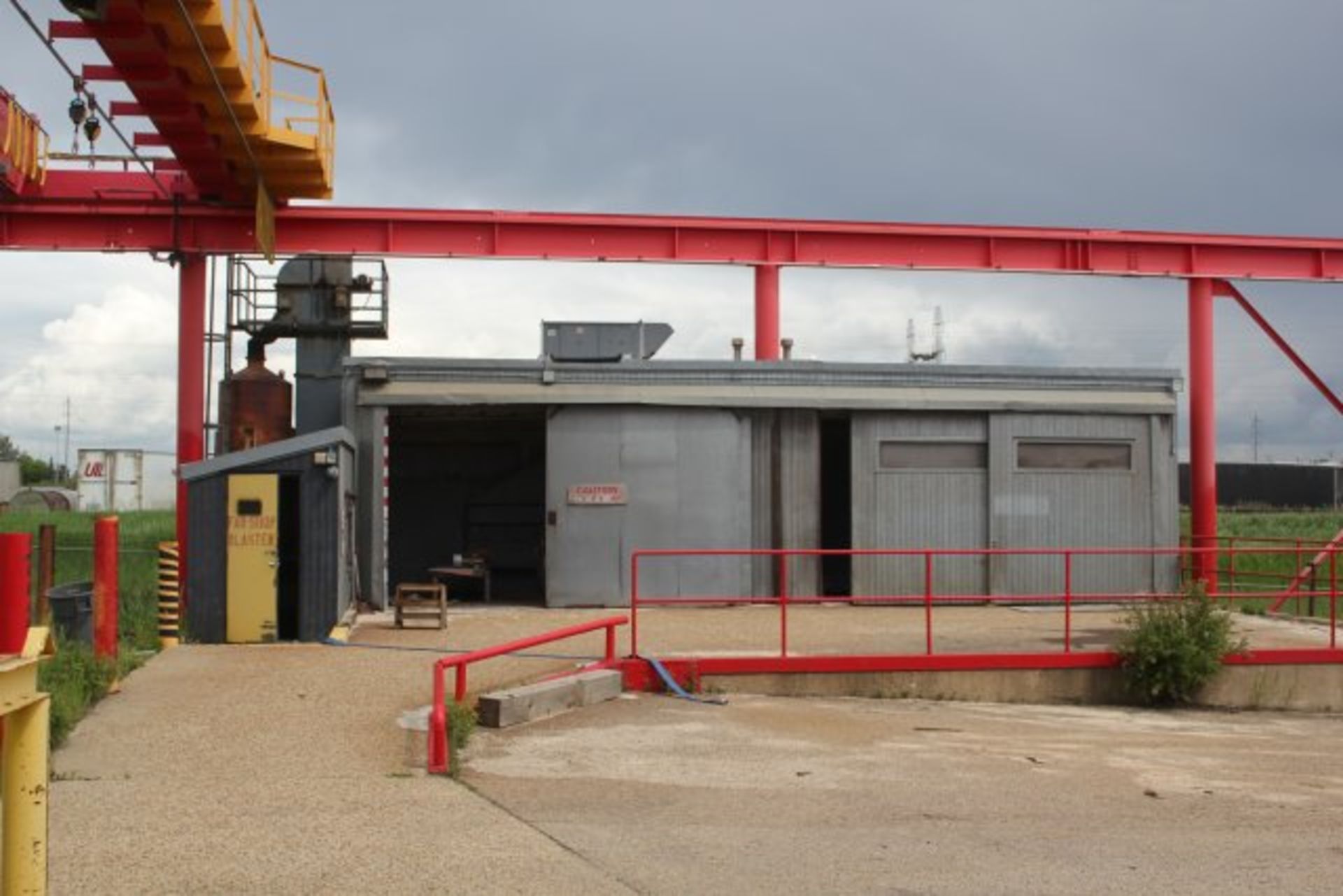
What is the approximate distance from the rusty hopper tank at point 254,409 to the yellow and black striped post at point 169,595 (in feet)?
25.8

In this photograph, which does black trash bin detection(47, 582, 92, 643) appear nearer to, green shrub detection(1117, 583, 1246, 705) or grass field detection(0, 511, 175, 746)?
grass field detection(0, 511, 175, 746)

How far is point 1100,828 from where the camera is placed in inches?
331

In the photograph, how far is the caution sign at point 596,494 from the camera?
19438mm

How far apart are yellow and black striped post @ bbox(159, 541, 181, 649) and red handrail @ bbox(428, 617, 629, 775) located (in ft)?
14.9

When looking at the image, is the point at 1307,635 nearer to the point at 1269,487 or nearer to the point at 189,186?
the point at 189,186

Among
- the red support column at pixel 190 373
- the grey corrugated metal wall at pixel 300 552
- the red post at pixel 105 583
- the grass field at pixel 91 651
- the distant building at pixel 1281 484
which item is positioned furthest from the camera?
the distant building at pixel 1281 484

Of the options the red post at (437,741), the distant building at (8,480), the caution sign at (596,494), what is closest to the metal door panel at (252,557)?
the caution sign at (596,494)

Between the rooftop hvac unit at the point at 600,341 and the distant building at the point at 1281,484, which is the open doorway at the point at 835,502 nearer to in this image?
the rooftop hvac unit at the point at 600,341

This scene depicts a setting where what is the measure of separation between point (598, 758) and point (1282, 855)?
15.1ft

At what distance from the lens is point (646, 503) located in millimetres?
19562

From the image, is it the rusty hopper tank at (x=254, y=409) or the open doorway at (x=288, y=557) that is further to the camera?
the rusty hopper tank at (x=254, y=409)

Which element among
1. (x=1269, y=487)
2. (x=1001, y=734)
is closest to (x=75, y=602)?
(x=1001, y=734)

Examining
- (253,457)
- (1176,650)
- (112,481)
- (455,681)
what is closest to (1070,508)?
(1176,650)

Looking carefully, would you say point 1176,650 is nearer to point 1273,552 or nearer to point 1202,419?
point 1273,552
